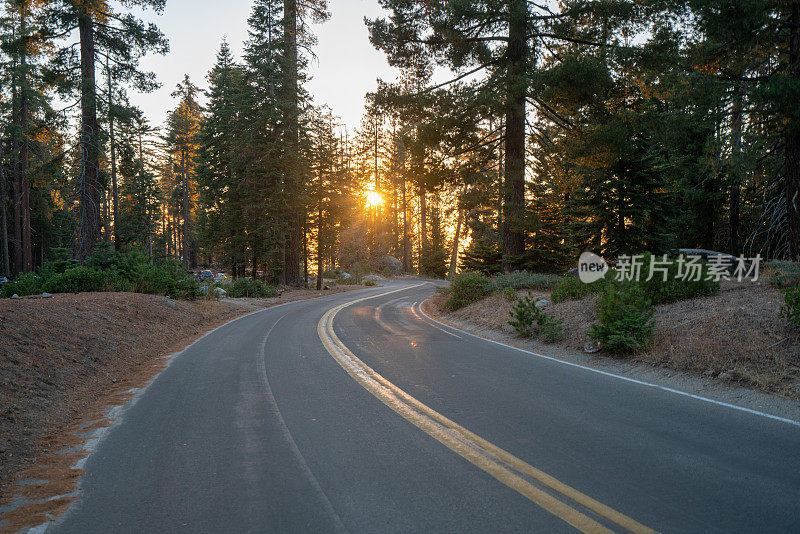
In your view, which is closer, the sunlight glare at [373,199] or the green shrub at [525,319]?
the green shrub at [525,319]

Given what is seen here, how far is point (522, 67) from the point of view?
1609 cm

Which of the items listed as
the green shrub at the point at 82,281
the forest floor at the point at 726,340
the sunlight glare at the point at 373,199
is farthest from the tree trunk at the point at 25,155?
the sunlight glare at the point at 373,199

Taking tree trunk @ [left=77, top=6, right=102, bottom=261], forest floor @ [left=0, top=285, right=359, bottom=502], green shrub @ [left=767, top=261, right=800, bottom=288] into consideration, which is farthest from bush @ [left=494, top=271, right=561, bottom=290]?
tree trunk @ [left=77, top=6, right=102, bottom=261]

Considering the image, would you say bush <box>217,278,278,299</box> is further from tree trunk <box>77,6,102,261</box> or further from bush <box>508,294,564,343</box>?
bush <box>508,294,564,343</box>

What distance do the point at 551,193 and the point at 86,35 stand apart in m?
21.7

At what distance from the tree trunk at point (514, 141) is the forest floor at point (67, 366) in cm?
1185

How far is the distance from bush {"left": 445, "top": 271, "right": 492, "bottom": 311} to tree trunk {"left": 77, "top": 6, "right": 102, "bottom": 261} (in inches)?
568

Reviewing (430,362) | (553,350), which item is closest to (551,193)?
(553,350)

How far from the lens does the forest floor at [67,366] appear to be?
4.65 m

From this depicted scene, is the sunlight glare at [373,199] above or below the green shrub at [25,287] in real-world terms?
above

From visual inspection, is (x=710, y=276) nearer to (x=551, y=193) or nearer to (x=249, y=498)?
(x=249, y=498)

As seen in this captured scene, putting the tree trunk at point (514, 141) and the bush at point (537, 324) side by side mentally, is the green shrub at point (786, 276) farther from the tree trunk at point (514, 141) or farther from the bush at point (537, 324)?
the tree trunk at point (514, 141)

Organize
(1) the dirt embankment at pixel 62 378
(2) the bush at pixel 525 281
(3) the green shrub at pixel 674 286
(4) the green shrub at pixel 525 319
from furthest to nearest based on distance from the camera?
(2) the bush at pixel 525 281 → (4) the green shrub at pixel 525 319 → (3) the green shrub at pixel 674 286 → (1) the dirt embankment at pixel 62 378

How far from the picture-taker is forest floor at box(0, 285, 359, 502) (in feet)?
15.3
